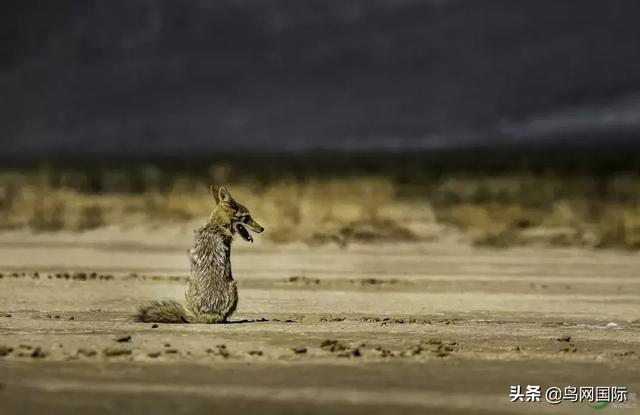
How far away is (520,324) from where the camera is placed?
14.8 m

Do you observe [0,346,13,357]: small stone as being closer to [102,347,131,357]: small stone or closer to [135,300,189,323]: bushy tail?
[102,347,131,357]: small stone

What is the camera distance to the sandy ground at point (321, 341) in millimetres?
10211

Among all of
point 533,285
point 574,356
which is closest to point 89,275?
point 533,285

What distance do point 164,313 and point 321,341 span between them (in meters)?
1.82

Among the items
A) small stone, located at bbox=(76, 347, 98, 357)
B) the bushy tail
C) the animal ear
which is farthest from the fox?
small stone, located at bbox=(76, 347, 98, 357)

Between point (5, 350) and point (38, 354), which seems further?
point (5, 350)

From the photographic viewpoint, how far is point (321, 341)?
12.7 meters

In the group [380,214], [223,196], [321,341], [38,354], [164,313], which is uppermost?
[380,214]

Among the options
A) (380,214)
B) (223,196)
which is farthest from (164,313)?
(380,214)

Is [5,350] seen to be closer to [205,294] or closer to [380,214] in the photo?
[205,294]

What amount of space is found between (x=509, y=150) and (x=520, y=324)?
127 m

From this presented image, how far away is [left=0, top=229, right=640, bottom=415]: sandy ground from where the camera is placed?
33.5 ft

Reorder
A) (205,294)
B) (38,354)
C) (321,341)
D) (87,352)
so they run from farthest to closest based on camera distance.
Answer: (205,294), (321,341), (87,352), (38,354)

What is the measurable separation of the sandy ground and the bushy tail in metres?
0.21
